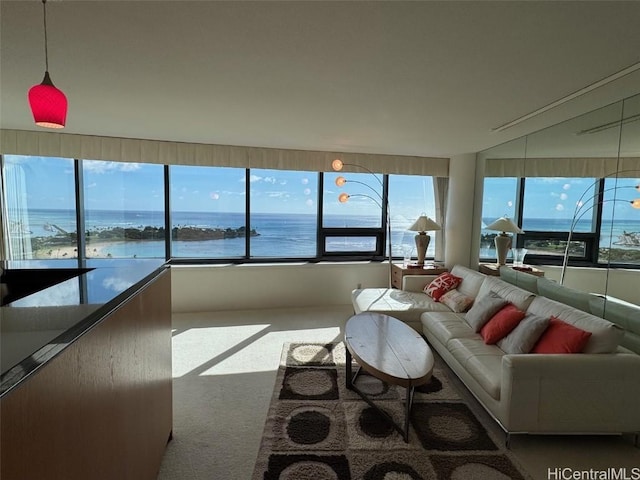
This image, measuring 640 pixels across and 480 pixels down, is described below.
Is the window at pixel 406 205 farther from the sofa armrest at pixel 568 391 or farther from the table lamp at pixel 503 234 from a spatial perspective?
the sofa armrest at pixel 568 391

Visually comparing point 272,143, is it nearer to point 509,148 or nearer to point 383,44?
point 383,44

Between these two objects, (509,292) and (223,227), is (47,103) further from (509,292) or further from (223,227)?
(509,292)

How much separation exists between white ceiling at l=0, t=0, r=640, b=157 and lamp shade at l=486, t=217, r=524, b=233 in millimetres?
1222

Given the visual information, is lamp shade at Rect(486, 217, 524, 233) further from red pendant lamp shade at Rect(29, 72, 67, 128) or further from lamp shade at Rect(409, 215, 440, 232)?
red pendant lamp shade at Rect(29, 72, 67, 128)

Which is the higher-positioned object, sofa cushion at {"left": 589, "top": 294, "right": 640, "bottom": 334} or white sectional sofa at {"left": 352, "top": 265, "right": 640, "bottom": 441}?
sofa cushion at {"left": 589, "top": 294, "right": 640, "bottom": 334}

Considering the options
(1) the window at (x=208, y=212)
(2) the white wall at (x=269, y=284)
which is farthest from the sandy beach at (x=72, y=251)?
(2) the white wall at (x=269, y=284)

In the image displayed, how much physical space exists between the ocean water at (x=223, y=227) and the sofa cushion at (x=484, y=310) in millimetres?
1551

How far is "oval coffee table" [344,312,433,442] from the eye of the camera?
6.63 ft

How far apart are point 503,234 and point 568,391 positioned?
2402 millimetres

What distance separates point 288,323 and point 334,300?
1.08 m

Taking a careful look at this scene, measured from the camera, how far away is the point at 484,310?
2.96m

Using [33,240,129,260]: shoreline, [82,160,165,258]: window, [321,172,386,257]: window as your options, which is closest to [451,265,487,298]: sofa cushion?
[321,172,386,257]: window

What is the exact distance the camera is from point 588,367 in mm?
2012

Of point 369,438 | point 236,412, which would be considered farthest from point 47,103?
point 369,438
